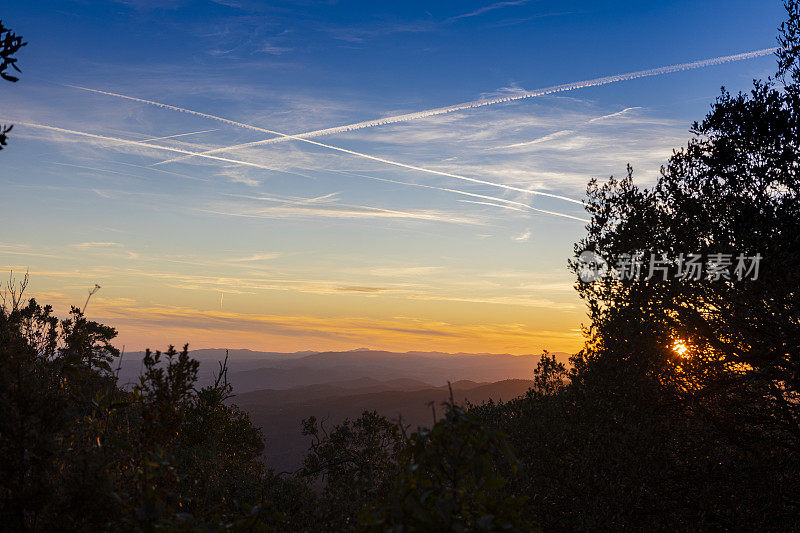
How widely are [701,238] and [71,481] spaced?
14.4 m

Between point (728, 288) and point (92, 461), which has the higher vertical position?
point (728, 288)

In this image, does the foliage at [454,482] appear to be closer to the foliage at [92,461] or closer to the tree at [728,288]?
the foliage at [92,461]

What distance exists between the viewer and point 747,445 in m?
14.0

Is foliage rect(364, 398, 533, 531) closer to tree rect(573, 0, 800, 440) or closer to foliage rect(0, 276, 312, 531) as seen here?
foliage rect(0, 276, 312, 531)

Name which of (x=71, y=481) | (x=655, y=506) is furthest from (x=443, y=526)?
(x=655, y=506)

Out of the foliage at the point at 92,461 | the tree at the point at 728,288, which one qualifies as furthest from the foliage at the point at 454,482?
the tree at the point at 728,288

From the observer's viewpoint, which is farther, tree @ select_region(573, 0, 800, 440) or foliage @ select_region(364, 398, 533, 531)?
tree @ select_region(573, 0, 800, 440)

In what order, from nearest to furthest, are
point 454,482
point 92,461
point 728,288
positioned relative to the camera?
point 454,482 → point 92,461 → point 728,288

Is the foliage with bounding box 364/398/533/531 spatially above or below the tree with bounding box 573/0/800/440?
below

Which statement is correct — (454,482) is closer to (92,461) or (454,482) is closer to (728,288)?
(92,461)

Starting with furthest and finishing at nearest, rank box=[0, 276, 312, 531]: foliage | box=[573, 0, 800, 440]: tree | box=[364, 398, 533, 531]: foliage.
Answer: box=[573, 0, 800, 440]: tree
box=[0, 276, 312, 531]: foliage
box=[364, 398, 533, 531]: foliage

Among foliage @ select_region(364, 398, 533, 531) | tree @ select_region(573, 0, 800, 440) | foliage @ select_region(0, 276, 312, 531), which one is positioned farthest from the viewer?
tree @ select_region(573, 0, 800, 440)

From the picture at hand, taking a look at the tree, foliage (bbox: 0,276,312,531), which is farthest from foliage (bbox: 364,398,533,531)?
the tree

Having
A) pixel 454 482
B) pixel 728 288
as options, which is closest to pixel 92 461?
pixel 454 482
